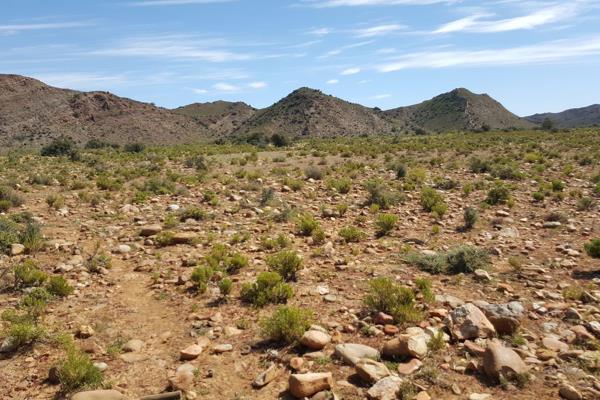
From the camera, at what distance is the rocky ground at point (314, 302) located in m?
5.23

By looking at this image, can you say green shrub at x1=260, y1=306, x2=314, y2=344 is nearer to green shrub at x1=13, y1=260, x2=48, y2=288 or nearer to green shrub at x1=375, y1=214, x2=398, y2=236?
green shrub at x1=13, y1=260, x2=48, y2=288

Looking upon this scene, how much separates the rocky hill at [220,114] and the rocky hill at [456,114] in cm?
3781

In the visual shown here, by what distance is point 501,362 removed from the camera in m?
5.20

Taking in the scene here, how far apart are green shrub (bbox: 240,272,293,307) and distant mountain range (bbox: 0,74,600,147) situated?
67.2 m

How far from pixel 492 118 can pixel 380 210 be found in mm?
113025

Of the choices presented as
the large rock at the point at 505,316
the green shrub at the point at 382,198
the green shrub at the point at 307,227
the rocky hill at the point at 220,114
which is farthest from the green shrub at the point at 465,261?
the rocky hill at the point at 220,114

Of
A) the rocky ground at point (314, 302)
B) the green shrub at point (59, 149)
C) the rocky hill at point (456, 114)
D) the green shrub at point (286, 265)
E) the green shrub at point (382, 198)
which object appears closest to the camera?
the rocky ground at point (314, 302)

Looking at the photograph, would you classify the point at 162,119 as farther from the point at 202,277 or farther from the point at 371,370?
the point at 371,370

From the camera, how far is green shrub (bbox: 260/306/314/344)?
6078mm

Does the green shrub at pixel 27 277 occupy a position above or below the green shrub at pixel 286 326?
above

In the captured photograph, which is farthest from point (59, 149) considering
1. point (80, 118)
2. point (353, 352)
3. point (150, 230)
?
point (80, 118)

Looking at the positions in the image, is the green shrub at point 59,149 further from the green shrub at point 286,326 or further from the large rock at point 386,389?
the large rock at point 386,389

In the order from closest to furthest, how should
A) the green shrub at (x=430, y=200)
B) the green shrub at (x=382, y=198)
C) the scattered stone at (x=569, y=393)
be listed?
the scattered stone at (x=569, y=393), the green shrub at (x=430, y=200), the green shrub at (x=382, y=198)

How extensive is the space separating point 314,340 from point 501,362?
2.20 metres
